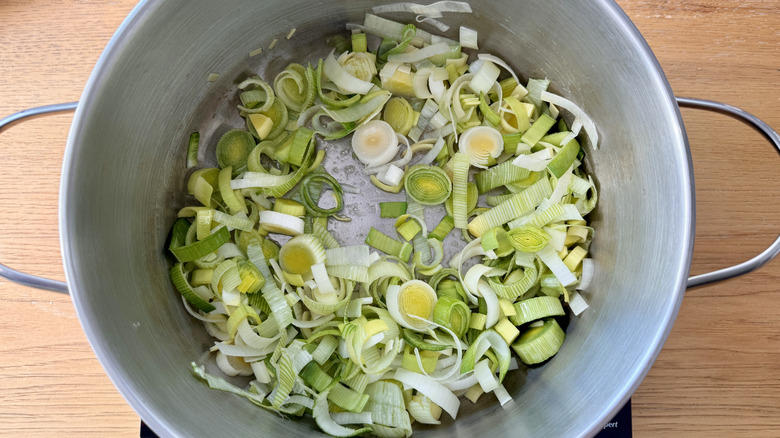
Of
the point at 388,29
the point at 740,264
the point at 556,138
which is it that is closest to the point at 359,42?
the point at 388,29

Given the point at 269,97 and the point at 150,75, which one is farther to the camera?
the point at 269,97

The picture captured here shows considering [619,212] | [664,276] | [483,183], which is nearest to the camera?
[664,276]

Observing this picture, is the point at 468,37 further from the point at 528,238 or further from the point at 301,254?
the point at 301,254

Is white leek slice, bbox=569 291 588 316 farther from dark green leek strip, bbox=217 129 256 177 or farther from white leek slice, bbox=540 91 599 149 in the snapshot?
dark green leek strip, bbox=217 129 256 177

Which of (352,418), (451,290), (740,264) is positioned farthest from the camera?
(451,290)

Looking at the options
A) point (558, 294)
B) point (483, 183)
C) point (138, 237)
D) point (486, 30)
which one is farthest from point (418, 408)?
point (486, 30)

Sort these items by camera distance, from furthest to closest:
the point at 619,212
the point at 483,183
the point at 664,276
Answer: the point at 483,183
the point at 619,212
the point at 664,276

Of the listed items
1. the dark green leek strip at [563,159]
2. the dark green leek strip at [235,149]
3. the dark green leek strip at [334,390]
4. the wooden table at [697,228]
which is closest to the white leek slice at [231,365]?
the dark green leek strip at [334,390]

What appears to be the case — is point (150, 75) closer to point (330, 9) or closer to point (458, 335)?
point (330, 9)
